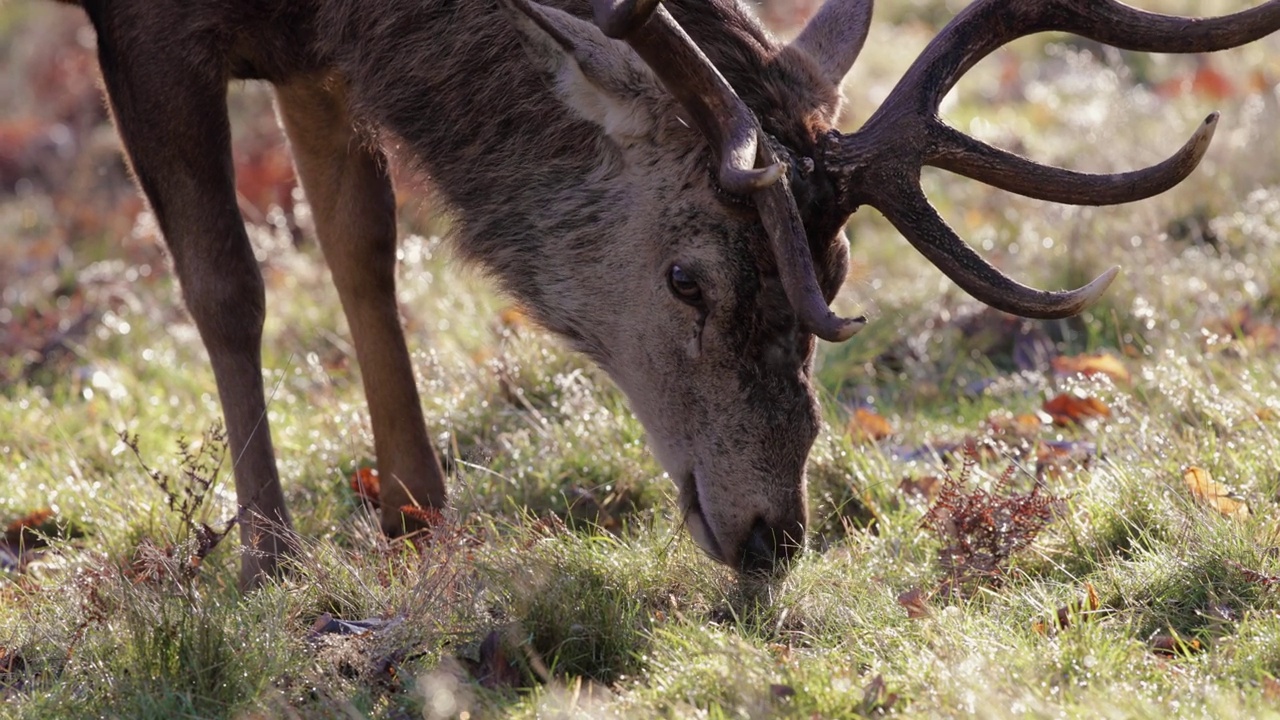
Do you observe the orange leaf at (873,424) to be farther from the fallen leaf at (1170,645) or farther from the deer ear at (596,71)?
the fallen leaf at (1170,645)

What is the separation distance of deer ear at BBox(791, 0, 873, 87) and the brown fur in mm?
61

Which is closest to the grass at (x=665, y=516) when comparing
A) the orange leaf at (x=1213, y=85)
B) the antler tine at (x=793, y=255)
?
the antler tine at (x=793, y=255)

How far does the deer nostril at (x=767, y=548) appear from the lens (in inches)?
150

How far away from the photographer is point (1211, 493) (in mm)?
4164

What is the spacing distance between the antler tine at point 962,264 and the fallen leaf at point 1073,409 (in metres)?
1.47

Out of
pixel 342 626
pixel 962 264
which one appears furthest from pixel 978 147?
pixel 342 626

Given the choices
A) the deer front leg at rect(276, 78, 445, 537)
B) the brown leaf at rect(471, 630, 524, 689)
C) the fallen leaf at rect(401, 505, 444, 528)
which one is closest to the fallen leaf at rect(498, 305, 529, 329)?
the deer front leg at rect(276, 78, 445, 537)

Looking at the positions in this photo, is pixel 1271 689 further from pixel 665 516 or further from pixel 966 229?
pixel 966 229

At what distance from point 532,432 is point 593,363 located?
106 centimetres

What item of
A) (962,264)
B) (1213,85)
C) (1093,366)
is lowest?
(1093,366)

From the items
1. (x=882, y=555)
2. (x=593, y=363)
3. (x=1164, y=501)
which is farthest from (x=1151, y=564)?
(x=593, y=363)

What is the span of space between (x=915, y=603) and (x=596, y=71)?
1.72m

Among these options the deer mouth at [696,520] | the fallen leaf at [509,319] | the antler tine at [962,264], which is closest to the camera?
the antler tine at [962,264]

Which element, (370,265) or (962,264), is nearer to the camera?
(962,264)
